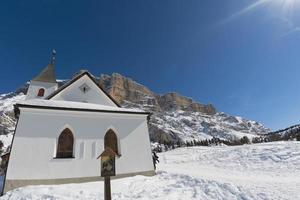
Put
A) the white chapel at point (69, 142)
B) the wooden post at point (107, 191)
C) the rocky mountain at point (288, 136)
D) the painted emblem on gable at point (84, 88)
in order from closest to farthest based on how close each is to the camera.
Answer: the wooden post at point (107, 191)
the white chapel at point (69, 142)
the painted emblem on gable at point (84, 88)
the rocky mountain at point (288, 136)

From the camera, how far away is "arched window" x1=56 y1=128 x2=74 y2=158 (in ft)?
41.1

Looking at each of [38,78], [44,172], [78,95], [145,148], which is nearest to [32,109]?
[44,172]

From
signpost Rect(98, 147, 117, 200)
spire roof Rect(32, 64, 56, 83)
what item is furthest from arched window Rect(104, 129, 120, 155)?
spire roof Rect(32, 64, 56, 83)

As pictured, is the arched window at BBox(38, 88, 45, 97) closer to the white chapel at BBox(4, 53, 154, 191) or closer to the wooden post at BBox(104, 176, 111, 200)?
the white chapel at BBox(4, 53, 154, 191)

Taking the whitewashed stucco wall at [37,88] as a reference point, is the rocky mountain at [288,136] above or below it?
below

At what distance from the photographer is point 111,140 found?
1413cm

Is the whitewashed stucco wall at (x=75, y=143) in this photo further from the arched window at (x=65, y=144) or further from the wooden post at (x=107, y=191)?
the wooden post at (x=107, y=191)

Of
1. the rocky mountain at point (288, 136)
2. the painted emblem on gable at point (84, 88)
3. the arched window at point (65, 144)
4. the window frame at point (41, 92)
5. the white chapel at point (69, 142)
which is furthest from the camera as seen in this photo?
the rocky mountain at point (288, 136)

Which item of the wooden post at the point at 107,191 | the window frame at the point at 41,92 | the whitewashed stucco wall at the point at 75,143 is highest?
the window frame at the point at 41,92

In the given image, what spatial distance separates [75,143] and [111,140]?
225 centimetres

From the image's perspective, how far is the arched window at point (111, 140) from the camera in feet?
45.8

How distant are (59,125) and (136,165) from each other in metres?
5.24

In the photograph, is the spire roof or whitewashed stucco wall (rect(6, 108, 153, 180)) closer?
whitewashed stucco wall (rect(6, 108, 153, 180))

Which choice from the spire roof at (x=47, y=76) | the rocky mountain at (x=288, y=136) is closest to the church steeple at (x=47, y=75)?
the spire roof at (x=47, y=76)
